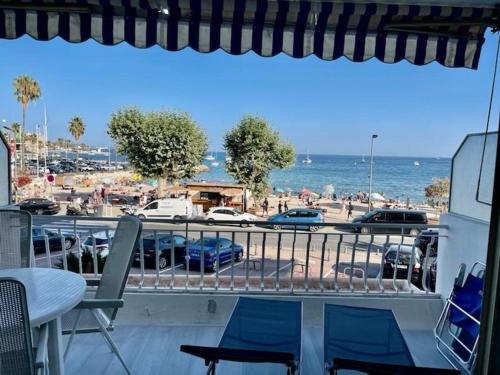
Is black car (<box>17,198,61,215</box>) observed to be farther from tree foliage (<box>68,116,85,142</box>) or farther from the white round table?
the white round table

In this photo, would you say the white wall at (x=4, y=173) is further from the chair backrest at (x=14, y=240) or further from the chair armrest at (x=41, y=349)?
the chair armrest at (x=41, y=349)

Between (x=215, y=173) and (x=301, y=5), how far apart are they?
55.5 m

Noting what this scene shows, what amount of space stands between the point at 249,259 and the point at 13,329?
389 cm

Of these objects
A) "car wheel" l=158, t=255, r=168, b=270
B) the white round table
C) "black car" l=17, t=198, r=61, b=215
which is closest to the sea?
"black car" l=17, t=198, r=61, b=215

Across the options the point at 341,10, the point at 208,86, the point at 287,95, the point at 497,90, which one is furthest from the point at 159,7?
the point at 287,95

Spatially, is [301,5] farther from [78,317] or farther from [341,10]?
[78,317]

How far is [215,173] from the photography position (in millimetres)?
56969

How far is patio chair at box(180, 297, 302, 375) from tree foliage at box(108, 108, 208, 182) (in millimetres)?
17870

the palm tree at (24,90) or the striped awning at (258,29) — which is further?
the palm tree at (24,90)

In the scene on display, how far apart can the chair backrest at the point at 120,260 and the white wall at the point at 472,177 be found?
2.48 metres

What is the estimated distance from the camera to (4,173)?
2910 mm

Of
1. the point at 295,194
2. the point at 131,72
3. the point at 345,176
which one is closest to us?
the point at 131,72

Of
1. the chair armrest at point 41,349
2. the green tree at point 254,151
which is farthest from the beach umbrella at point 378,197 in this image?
the chair armrest at point 41,349

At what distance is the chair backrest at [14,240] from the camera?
225cm
